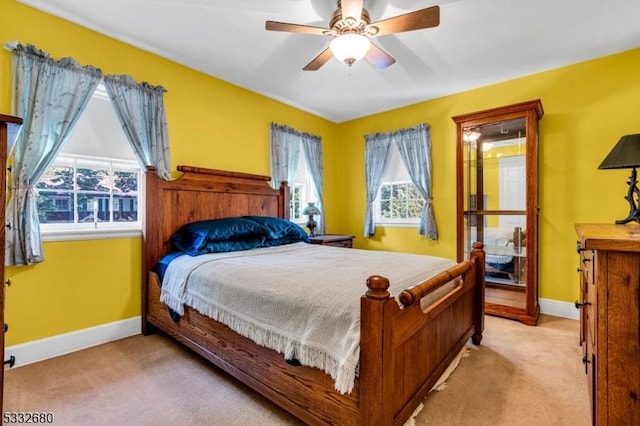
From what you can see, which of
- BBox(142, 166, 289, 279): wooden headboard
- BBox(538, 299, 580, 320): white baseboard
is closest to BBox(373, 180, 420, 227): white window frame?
BBox(142, 166, 289, 279): wooden headboard

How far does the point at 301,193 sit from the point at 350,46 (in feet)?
9.38

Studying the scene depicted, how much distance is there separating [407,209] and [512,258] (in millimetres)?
1468

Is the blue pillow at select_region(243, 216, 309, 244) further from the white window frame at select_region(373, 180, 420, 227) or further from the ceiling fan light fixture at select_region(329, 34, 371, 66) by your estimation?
the ceiling fan light fixture at select_region(329, 34, 371, 66)

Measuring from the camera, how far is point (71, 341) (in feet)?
8.10

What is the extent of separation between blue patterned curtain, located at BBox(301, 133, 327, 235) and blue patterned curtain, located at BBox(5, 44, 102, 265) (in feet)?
9.19

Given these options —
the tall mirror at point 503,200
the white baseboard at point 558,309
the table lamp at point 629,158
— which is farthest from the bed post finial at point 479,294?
the white baseboard at point 558,309

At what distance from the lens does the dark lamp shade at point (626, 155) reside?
1651 millimetres

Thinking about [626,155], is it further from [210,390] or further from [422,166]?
[210,390]

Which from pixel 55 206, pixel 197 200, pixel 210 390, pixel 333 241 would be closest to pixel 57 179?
pixel 55 206

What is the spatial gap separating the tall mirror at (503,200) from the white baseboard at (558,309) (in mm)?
216

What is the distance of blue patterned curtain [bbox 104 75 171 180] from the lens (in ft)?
8.83

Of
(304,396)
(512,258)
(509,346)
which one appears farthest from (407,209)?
(304,396)

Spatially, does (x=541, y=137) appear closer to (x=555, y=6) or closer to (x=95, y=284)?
(x=555, y=6)

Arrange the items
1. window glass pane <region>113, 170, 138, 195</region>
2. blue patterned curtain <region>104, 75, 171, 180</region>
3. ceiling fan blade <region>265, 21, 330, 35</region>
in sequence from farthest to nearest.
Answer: window glass pane <region>113, 170, 138, 195</region> < blue patterned curtain <region>104, 75, 171, 180</region> < ceiling fan blade <region>265, 21, 330, 35</region>
